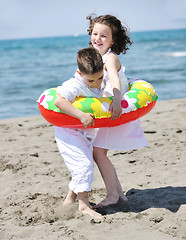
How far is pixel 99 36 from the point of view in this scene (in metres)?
3.64

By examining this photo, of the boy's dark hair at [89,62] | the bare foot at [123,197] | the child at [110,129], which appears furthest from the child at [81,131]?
the bare foot at [123,197]

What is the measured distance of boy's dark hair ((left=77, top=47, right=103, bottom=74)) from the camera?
3146mm

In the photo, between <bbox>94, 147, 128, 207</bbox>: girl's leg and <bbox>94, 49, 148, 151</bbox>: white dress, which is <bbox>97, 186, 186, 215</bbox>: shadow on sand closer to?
<bbox>94, 147, 128, 207</bbox>: girl's leg

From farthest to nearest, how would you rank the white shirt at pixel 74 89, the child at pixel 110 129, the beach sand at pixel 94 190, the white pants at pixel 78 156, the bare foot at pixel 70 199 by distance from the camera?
the bare foot at pixel 70 199 → the child at pixel 110 129 → the white pants at pixel 78 156 → the white shirt at pixel 74 89 → the beach sand at pixel 94 190

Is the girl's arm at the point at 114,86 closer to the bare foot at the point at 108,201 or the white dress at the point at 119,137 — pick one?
the white dress at the point at 119,137

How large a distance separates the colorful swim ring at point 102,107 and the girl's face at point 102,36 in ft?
1.59

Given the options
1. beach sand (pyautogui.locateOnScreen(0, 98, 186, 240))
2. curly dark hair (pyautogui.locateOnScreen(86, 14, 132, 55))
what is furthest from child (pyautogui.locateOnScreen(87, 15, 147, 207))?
beach sand (pyautogui.locateOnScreen(0, 98, 186, 240))

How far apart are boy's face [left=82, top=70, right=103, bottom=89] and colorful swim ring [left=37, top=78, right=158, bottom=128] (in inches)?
5.0

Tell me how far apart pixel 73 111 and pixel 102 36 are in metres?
0.87

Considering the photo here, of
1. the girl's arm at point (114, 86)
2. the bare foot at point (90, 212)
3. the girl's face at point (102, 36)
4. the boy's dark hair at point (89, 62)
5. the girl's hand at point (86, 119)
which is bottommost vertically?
the bare foot at point (90, 212)

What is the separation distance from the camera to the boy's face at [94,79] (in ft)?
10.5

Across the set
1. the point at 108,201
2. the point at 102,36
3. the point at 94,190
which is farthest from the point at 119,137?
the point at 102,36

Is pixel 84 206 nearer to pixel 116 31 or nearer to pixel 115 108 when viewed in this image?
pixel 115 108

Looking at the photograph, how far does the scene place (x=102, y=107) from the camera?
3311 mm
